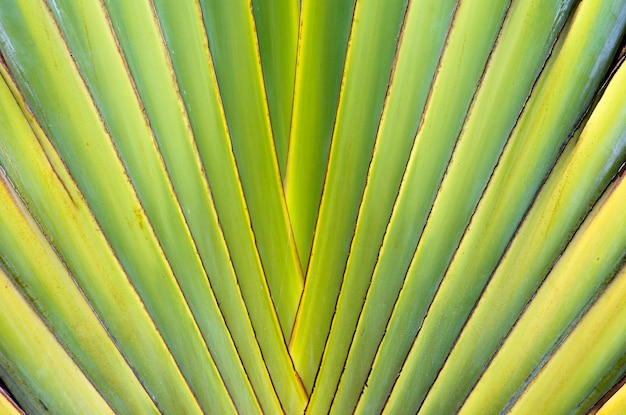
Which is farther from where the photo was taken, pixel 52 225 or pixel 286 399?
pixel 286 399

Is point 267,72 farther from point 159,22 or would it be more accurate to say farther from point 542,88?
point 542,88

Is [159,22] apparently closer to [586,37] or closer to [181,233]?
[181,233]

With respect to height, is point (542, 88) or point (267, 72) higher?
point (267, 72)

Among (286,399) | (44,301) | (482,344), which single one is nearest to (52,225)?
(44,301)

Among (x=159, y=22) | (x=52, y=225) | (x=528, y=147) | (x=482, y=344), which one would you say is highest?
(x=159, y=22)

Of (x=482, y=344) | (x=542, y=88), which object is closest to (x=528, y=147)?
(x=542, y=88)

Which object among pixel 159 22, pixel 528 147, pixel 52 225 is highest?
pixel 159 22
